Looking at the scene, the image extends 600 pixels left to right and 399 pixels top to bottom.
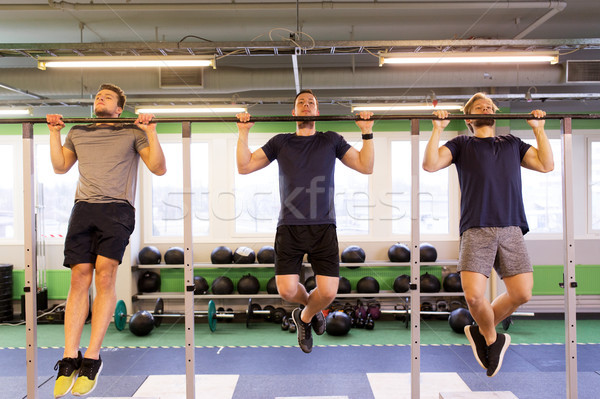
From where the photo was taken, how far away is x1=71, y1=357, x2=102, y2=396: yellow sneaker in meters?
2.53

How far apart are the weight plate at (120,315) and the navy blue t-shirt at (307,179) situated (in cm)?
487

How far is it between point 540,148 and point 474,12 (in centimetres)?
312

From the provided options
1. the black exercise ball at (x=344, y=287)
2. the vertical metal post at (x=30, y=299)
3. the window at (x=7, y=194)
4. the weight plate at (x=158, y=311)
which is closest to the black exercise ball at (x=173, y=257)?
the weight plate at (x=158, y=311)

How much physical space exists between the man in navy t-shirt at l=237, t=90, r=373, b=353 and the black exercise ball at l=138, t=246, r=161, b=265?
16.5 ft

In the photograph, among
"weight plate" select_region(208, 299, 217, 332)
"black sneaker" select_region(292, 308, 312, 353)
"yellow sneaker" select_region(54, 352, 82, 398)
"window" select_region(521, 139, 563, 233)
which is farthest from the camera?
"window" select_region(521, 139, 563, 233)

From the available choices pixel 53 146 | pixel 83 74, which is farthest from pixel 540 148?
pixel 83 74

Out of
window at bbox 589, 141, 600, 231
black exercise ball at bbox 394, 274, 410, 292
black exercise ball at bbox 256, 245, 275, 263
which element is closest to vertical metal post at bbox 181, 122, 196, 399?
black exercise ball at bbox 256, 245, 275, 263

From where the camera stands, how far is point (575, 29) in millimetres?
6000

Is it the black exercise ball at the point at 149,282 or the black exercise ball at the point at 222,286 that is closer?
the black exercise ball at the point at 222,286

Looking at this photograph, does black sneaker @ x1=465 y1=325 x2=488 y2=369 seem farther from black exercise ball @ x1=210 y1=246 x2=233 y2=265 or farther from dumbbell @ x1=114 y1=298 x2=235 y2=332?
black exercise ball @ x1=210 y1=246 x2=233 y2=265

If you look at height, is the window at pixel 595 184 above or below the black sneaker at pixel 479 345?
above

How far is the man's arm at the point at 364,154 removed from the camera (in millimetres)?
2910

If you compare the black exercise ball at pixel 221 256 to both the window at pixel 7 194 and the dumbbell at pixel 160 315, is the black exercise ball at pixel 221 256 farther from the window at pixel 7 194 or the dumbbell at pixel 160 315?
the window at pixel 7 194

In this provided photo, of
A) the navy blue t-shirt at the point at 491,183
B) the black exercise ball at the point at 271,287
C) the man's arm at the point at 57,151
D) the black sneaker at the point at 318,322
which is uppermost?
the man's arm at the point at 57,151
